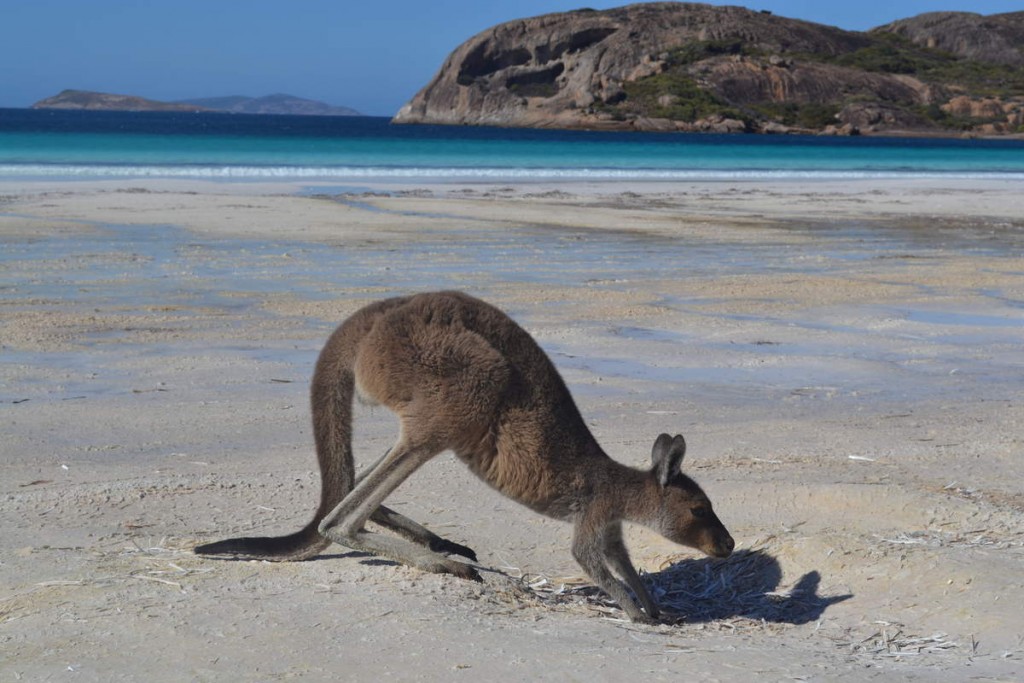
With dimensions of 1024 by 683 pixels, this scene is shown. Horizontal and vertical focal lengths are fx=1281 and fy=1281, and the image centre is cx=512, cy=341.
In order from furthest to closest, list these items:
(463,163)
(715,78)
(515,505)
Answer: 1. (715,78)
2. (463,163)
3. (515,505)

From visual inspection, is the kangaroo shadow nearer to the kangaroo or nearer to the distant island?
the kangaroo

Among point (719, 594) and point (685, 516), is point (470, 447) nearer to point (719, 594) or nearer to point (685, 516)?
point (685, 516)

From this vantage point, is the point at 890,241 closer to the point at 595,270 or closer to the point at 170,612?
the point at 595,270

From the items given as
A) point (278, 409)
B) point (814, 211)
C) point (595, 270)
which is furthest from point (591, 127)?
point (278, 409)

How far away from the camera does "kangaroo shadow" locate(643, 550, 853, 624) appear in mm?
4500

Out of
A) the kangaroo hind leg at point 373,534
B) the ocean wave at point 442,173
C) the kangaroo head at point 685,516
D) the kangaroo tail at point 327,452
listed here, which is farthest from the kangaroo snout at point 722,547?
the ocean wave at point 442,173

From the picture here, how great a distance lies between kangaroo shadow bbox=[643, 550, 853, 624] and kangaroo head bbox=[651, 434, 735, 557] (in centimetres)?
27

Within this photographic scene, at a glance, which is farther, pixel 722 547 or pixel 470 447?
pixel 722 547

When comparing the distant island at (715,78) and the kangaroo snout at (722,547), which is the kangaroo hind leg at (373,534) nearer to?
the kangaroo snout at (722,547)

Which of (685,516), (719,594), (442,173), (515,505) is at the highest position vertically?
(442,173)

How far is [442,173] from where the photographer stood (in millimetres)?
36406

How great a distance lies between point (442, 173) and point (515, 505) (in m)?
31.5

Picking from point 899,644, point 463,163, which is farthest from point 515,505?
point 463,163

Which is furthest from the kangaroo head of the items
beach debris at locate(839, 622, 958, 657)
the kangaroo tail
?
the kangaroo tail
